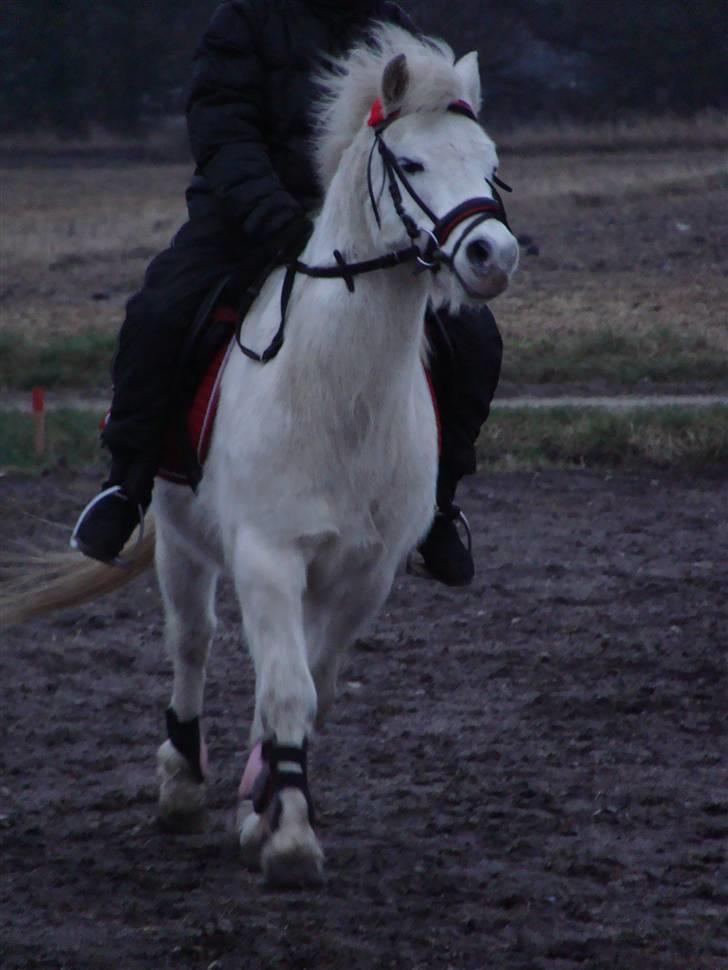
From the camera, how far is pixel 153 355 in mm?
5078

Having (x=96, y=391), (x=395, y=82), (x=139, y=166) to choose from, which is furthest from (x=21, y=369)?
(x=139, y=166)

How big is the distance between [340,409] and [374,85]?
2.79 feet

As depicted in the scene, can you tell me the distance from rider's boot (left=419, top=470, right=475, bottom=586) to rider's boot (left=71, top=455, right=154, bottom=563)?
915 millimetres

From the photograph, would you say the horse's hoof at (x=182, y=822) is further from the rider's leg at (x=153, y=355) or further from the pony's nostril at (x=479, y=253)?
the pony's nostril at (x=479, y=253)

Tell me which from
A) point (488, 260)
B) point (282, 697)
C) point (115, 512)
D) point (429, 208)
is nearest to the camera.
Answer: point (488, 260)

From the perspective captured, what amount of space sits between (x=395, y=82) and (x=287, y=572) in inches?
50.0

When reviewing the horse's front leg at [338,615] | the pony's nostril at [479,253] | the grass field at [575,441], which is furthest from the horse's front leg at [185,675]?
the grass field at [575,441]

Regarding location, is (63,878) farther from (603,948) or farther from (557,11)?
(557,11)

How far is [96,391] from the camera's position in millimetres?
13742

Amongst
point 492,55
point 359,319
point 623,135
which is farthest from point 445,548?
point 492,55

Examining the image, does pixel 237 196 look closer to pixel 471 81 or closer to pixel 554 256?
pixel 471 81

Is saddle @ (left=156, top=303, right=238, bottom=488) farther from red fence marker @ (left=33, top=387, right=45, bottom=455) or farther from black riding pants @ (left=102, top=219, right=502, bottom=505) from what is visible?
red fence marker @ (left=33, top=387, right=45, bottom=455)

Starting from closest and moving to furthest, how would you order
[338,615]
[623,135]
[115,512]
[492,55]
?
[338,615]
[115,512]
[623,135]
[492,55]

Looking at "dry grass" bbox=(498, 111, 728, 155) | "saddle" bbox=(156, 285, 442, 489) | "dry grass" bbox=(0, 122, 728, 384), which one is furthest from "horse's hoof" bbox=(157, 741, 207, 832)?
"dry grass" bbox=(498, 111, 728, 155)
